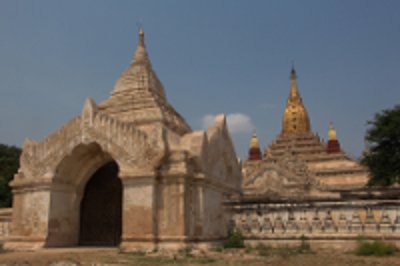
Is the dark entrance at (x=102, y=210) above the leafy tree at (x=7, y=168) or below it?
below

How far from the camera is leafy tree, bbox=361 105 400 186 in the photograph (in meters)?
27.8

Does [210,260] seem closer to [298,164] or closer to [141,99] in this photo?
[141,99]

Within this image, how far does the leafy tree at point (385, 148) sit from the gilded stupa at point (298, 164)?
15.0 feet

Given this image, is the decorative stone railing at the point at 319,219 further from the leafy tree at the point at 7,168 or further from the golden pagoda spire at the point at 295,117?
the golden pagoda spire at the point at 295,117

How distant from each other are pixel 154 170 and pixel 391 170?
21708 mm

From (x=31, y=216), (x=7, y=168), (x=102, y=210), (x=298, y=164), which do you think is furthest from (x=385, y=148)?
(x=7, y=168)

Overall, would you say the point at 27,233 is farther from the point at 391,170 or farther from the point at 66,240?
the point at 391,170

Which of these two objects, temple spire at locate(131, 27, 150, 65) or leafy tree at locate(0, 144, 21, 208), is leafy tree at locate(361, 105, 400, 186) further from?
leafy tree at locate(0, 144, 21, 208)

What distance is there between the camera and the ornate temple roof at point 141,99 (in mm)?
16031

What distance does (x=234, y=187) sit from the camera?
16875mm

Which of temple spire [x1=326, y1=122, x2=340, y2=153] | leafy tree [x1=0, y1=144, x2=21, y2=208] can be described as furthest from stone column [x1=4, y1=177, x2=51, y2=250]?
temple spire [x1=326, y1=122, x2=340, y2=153]

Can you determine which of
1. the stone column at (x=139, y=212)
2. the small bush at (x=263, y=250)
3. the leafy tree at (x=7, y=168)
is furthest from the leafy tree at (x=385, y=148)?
the leafy tree at (x=7, y=168)

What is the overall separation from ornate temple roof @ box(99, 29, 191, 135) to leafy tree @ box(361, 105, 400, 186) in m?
16.7

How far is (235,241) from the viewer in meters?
13.8
